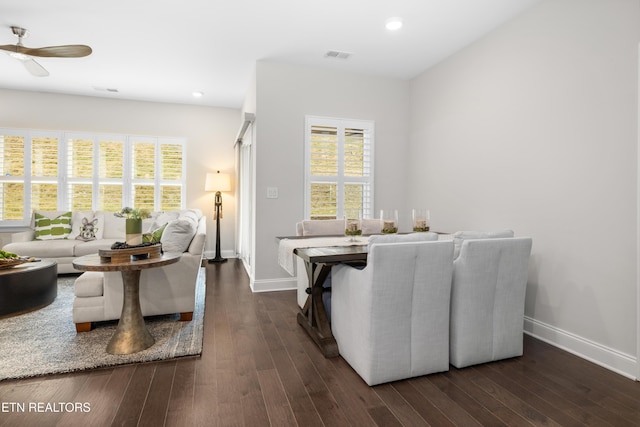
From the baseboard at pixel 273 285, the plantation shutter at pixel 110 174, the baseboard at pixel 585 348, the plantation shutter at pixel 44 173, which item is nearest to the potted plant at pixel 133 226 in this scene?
the baseboard at pixel 273 285

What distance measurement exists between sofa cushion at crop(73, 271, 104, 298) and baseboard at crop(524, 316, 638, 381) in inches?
143

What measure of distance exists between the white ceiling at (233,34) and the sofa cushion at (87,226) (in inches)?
78.4

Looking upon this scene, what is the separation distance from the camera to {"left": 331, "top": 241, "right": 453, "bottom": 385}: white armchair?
192 centimetres

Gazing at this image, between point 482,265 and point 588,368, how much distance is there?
3.47 feet

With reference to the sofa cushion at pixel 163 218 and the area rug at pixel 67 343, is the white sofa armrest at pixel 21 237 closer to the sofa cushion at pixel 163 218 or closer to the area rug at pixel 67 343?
the sofa cushion at pixel 163 218

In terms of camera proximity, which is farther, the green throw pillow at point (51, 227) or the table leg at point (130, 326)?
the green throw pillow at point (51, 227)

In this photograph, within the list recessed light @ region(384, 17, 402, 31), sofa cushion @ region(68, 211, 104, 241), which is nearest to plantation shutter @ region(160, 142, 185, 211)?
sofa cushion @ region(68, 211, 104, 241)

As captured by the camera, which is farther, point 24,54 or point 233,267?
point 233,267

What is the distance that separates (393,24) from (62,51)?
10.3 ft

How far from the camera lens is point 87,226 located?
5.00 meters

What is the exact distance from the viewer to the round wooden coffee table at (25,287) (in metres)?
3.00

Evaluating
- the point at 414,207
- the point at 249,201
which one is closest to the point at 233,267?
the point at 249,201

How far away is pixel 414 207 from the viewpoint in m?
4.55

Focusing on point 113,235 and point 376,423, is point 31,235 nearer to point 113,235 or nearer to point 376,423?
point 113,235
